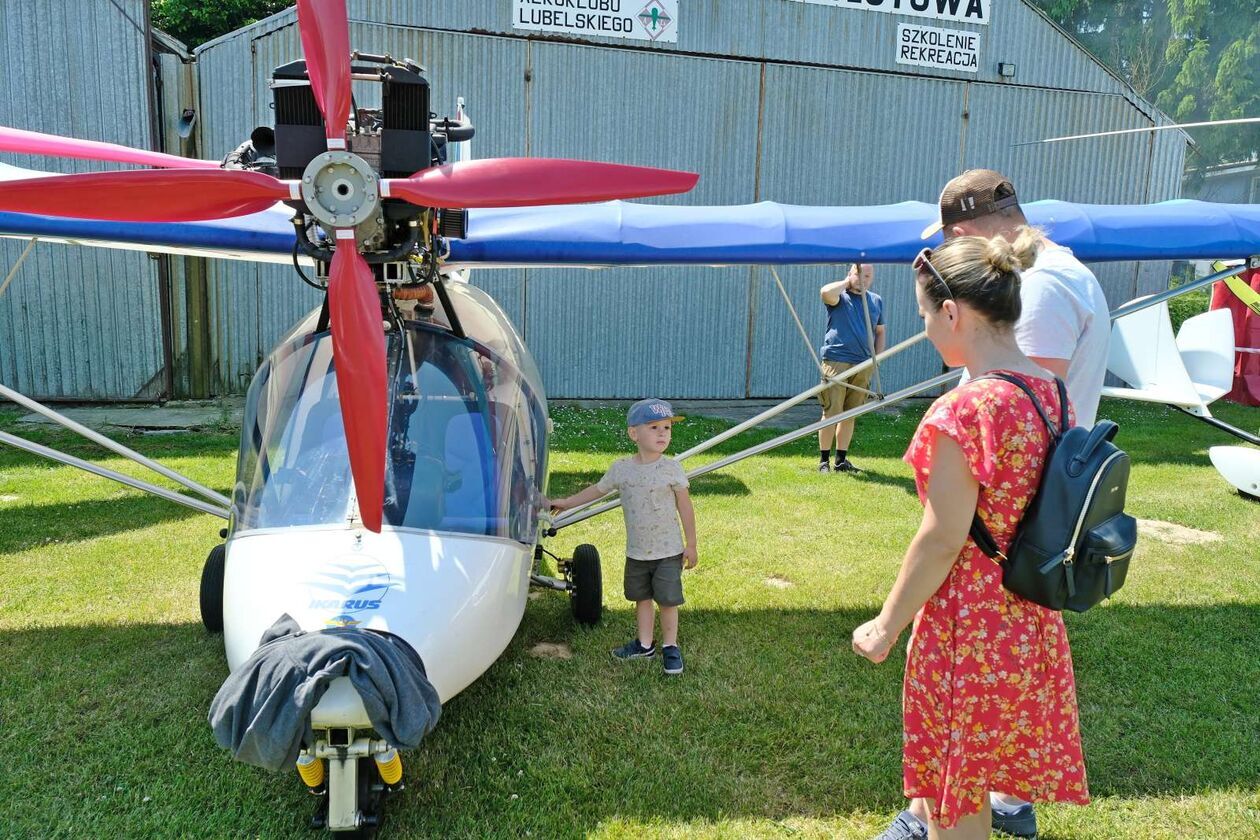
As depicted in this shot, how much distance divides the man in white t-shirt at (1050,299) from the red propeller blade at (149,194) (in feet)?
7.19

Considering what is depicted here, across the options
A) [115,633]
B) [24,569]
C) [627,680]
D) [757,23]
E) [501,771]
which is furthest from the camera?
[757,23]

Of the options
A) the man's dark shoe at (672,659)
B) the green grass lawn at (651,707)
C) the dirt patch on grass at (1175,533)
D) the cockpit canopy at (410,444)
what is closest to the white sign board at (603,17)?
the green grass lawn at (651,707)

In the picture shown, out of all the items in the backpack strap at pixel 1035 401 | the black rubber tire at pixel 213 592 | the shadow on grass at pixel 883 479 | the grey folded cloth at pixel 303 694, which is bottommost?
the shadow on grass at pixel 883 479

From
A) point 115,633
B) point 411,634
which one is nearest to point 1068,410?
point 411,634

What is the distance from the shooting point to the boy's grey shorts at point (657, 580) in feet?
13.1

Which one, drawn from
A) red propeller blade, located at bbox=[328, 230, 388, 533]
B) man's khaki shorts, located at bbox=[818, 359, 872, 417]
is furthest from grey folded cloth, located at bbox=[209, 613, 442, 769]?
man's khaki shorts, located at bbox=[818, 359, 872, 417]

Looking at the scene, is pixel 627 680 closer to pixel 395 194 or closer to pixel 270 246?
pixel 395 194

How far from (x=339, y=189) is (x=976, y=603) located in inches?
88.2

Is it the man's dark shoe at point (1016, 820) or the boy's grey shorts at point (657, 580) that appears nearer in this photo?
the man's dark shoe at point (1016, 820)

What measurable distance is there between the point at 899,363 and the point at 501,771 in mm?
11471

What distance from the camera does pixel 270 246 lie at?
14.6 ft

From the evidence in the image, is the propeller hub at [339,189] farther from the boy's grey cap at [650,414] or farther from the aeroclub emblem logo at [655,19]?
the aeroclub emblem logo at [655,19]

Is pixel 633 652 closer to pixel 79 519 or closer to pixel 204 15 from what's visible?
pixel 79 519

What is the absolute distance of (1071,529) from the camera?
6.59 feet
